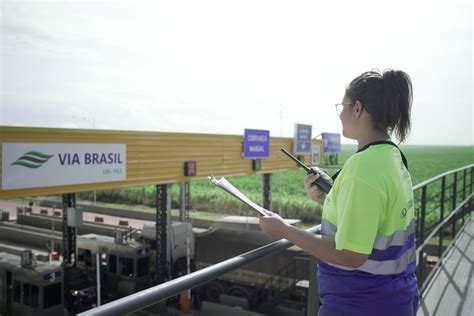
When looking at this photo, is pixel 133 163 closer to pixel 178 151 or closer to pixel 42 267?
pixel 178 151

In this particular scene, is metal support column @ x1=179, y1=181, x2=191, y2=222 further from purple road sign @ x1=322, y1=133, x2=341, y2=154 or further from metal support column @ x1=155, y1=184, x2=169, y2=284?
purple road sign @ x1=322, y1=133, x2=341, y2=154

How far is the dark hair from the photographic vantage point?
4.57 ft

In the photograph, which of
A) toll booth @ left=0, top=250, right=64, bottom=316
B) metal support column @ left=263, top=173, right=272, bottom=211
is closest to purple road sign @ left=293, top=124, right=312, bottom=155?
metal support column @ left=263, top=173, right=272, bottom=211

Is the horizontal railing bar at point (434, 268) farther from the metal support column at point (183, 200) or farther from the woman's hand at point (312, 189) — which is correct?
the metal support column at point (183, 200)

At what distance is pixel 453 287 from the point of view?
12.3 ft

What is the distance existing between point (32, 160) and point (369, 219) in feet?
25.3

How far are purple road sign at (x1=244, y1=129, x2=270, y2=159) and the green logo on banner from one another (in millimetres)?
7487

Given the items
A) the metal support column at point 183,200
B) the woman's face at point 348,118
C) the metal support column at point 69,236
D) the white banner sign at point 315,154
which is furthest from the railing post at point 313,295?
the white banner sign at point 315,154

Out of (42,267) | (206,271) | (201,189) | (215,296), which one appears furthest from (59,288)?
(201,189)

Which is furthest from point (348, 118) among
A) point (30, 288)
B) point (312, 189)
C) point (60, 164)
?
point (30, 288)

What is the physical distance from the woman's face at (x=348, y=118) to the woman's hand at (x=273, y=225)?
0.37 meters

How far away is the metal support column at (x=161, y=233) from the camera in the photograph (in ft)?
41.0

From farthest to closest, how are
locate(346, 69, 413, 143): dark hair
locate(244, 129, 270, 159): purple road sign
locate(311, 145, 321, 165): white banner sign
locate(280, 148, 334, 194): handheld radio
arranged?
1. locate(311, 145, 321, 165): white banner sign
2. locate(244, 129, 270, 159): purple road sign
3. locate(280, 148, 334, 194): handheld radio
4. locate(346, 69, 413, 143): dark hair

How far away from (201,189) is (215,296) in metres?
24.9
